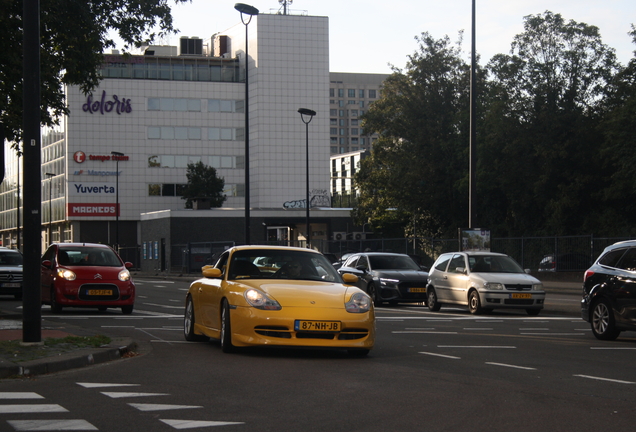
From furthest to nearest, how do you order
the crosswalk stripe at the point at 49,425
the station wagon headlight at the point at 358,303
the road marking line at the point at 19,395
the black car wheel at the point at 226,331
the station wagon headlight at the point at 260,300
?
the black car wheel at the point at 226,331 < the station wagon headlight at the point at 358,303 < the station wagon headlight at the point at 260,300 < the road marking line at the point at 19,395 < the crosswalk stripe at the point at 49,425

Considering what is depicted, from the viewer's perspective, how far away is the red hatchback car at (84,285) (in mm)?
20422

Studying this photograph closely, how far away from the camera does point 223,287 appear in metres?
12.0

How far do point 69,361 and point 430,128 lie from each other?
55368mm

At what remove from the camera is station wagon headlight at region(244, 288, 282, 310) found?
11070 millimetres

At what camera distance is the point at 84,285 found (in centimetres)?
2048

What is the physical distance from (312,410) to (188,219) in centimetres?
6845

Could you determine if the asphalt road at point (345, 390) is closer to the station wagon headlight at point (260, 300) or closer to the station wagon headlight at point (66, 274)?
the station wagon headlight at point (260, 300)

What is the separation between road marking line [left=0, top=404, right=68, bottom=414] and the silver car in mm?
15603

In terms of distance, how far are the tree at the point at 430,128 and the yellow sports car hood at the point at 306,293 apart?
51580 millimetres

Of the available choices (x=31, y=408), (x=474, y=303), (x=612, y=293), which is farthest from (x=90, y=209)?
(x=31, y=408)

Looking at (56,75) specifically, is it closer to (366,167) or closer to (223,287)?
(223,287)

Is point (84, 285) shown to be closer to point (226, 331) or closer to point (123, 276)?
point (123, 276)

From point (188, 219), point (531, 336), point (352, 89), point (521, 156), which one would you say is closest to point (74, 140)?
point (188, 219)

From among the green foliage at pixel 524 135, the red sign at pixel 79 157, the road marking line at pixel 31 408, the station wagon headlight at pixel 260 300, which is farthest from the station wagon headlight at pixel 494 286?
the red sign at pixel 79 157
